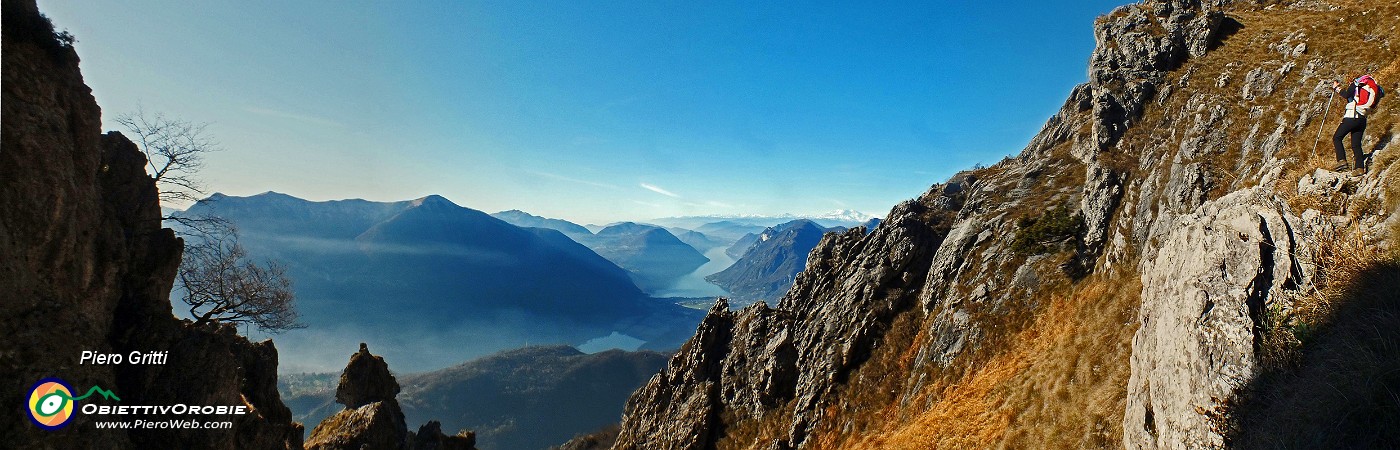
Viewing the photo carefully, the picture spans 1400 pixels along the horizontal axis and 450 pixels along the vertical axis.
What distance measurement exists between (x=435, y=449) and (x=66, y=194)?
99.2 feet

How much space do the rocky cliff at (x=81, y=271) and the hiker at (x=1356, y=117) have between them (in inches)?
1374

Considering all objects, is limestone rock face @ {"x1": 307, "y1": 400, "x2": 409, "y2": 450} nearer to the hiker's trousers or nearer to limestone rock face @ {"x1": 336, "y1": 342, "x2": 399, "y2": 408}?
limestone rock face @ {"x1": 336, "y1": 342, "x2": 399, "y2": 408}

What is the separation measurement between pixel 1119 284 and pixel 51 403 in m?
37.1

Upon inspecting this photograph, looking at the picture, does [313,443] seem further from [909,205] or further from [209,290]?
[909,205]

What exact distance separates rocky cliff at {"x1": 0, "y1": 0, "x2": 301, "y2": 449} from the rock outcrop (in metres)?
9.12

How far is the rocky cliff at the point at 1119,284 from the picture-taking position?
844 cm

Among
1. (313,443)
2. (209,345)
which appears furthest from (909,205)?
(313,443)

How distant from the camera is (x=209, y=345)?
18.4 m

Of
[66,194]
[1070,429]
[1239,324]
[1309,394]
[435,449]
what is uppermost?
[66,194]

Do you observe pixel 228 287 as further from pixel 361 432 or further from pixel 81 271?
pixel 361 432

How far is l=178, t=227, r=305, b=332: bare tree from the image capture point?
21391 mm

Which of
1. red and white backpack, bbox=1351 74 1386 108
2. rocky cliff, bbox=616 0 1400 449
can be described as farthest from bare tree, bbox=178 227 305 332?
red and white backpack, bbox=1351 74 1386 108

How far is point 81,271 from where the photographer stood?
579 inches

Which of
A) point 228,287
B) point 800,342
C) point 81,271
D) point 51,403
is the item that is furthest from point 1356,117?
point 228,287
